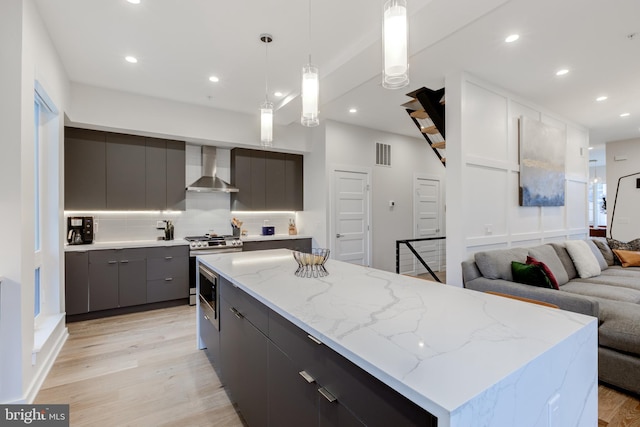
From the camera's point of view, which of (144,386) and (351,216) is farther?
(351,216)

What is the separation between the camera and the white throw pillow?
155 inches

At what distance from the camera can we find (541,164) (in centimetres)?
436


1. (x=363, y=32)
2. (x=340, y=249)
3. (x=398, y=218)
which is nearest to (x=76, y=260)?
(x=340, y=249)

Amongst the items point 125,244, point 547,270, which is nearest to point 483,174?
point 547,270

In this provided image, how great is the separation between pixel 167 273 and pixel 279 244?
1.78 m

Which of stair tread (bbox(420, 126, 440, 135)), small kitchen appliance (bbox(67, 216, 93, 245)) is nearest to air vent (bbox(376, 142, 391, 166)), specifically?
stair tread (bbox(420, 126, 440, 135))

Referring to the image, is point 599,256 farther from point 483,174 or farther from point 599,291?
point 483,174

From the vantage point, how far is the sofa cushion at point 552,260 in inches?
142

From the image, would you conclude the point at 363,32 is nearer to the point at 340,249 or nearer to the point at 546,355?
the point at 546,355

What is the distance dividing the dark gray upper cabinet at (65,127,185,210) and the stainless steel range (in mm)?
683

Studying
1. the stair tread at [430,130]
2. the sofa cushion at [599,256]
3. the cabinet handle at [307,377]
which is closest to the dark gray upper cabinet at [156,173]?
the stair tread at [430,130]

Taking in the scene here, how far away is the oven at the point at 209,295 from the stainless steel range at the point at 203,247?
166 centimetres

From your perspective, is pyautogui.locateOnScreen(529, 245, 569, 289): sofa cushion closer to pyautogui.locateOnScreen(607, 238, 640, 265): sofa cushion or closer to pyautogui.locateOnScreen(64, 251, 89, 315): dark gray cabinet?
pyautogui.locateOnScreen(607, 238, 640, 265): sofa cushion

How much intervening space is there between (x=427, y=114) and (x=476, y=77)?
65 cm
